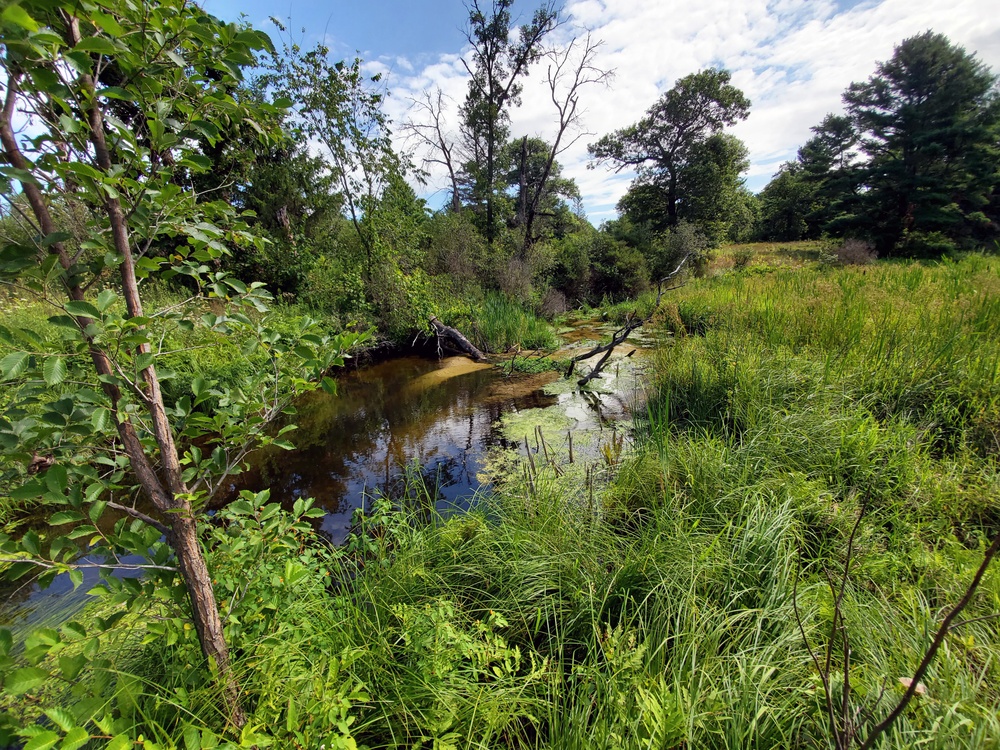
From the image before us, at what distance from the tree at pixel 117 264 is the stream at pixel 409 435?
1.27 meters

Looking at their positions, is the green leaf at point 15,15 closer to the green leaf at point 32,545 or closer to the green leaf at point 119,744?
the green leaf at point 32,545

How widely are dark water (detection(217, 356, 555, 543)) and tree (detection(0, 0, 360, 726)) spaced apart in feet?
5.55

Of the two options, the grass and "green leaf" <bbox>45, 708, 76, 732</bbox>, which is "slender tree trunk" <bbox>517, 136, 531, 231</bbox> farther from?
"green leaf" <bbox>45, 708, 76, 732</bbox>

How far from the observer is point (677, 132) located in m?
19.2

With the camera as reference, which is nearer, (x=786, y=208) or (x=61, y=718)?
(x=61, y=718)

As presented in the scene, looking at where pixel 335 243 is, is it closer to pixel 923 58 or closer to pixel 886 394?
pixel 886 394

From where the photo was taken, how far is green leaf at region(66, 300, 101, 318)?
2.67 feet

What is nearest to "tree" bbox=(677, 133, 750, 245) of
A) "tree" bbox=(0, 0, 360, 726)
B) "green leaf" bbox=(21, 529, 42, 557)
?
"tree" bbox=(0, 0, 360, 726)

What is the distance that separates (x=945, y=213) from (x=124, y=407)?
924 inches

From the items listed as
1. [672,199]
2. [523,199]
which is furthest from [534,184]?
[672,199]

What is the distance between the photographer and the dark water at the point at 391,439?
3.79 m

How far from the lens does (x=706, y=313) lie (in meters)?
6.42

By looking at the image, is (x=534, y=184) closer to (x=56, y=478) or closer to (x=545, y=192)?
(x=545, y=192)

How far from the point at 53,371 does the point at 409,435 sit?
4.50 metres
